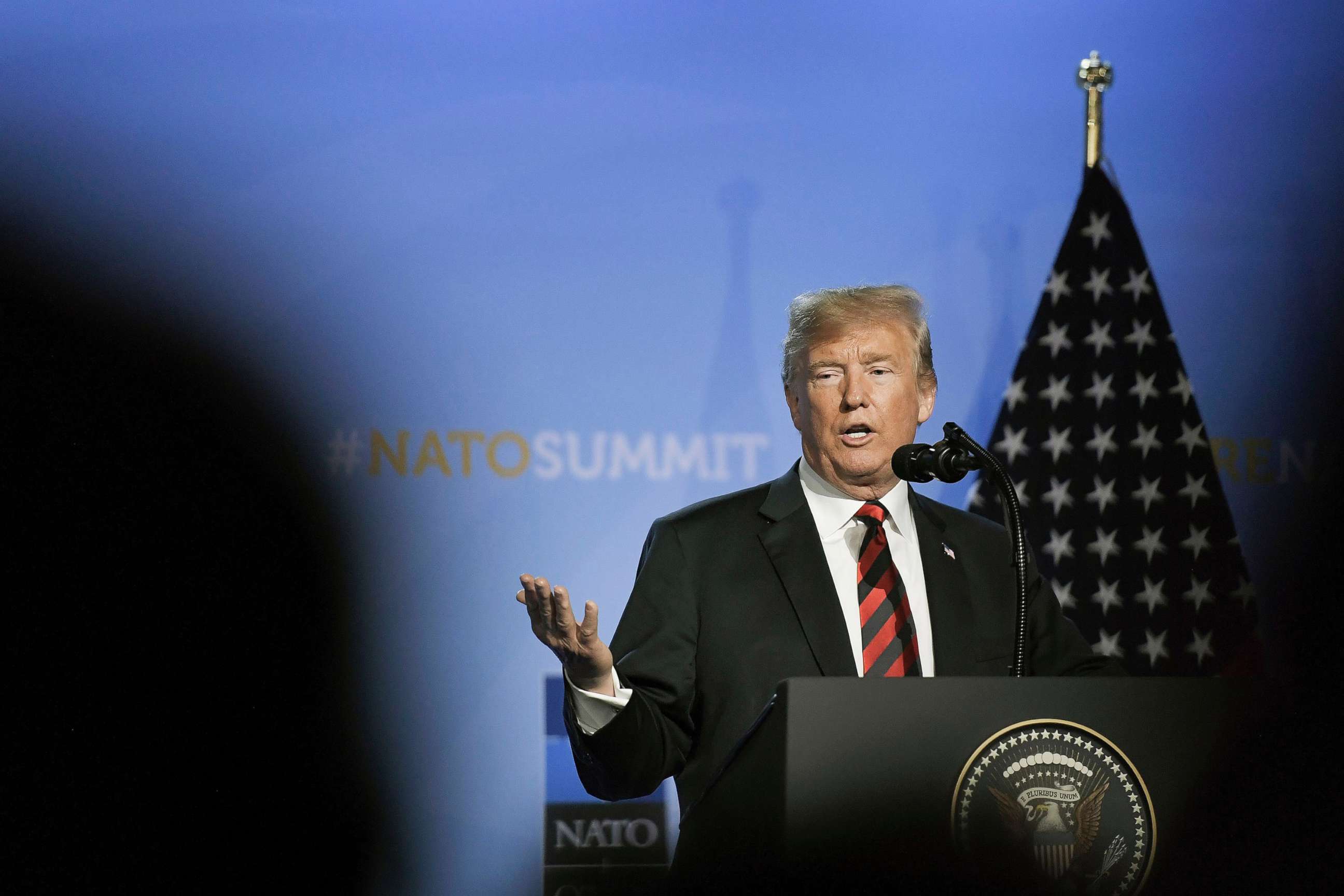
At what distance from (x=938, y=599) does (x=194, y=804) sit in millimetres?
2327

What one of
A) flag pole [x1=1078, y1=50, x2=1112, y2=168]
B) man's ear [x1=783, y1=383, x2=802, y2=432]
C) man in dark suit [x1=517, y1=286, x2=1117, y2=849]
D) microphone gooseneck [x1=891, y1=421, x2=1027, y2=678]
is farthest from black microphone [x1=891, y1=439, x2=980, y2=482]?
flag pole [x1=1078, y1=50, x2=1112, y2=168]

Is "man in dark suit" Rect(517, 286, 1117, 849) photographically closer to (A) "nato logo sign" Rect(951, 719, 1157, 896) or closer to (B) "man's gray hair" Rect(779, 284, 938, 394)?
(B) "man's gray hair" Rect(779, 284, 938, 394)

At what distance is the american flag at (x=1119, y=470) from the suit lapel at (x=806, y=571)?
1.61 metres

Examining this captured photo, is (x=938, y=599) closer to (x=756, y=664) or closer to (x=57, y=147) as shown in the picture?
(x=756, y=664)

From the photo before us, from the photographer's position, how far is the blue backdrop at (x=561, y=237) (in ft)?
12.8

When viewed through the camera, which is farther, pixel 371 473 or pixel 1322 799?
pixel 371 473

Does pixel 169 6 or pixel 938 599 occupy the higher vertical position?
pixel 169 6

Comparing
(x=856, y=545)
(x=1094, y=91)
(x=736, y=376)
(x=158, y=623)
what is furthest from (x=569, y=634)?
(x=1094, y=91)

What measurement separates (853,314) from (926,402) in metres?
0.28

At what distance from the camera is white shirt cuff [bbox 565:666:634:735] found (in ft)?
6.49

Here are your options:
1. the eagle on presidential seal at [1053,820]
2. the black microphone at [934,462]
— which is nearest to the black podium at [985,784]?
the eagle on presidential seal at [1053,820]

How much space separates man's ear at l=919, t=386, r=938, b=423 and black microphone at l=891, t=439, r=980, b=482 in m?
0.74

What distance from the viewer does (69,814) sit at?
3.74 metres

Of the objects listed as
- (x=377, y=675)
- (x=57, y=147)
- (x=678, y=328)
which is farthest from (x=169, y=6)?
(x=377, y=675)
